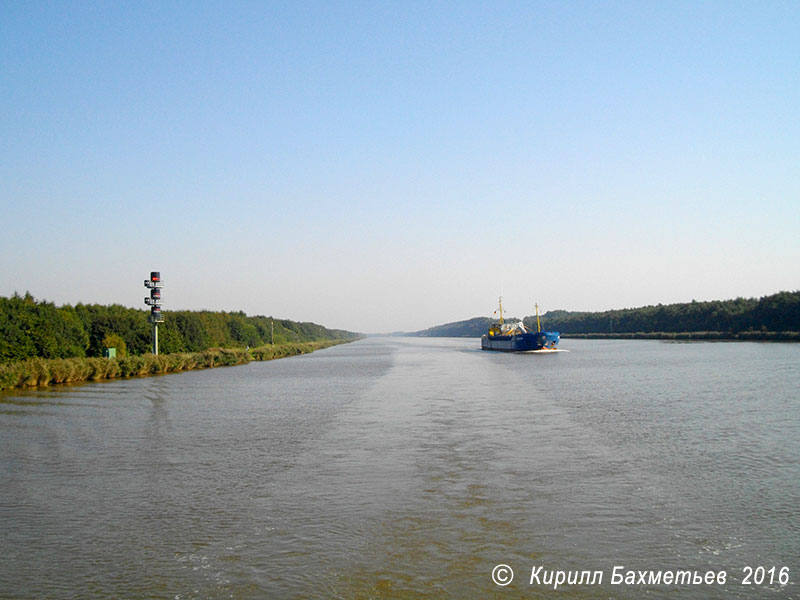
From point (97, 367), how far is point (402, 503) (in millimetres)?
33153

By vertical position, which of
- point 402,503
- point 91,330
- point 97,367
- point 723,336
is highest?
point 91,330

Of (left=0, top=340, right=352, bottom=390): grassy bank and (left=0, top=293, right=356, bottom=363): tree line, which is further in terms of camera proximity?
(left=0, top=293, right=356, bottom=363): tree line

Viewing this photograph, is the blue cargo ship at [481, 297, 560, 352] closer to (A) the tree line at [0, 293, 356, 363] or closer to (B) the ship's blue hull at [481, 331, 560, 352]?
(B) the ship's blue hull at [481, 331, 560, 352]

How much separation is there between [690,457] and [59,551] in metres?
11.2

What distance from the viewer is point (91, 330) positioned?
43.9m

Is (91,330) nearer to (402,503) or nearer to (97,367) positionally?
(97,367)

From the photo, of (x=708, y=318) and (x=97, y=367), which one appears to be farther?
(x=708, y=318)

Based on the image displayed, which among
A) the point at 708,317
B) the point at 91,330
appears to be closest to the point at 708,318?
the point at 708,317

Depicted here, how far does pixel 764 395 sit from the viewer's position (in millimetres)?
22969

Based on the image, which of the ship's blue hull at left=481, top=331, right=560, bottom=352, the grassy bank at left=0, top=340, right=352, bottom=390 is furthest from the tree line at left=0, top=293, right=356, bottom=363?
the ship's blue hull at left=481, top=331, right=560, bottom=352

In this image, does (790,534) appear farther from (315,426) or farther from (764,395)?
(764,395)

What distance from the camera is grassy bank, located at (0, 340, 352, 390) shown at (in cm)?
3086

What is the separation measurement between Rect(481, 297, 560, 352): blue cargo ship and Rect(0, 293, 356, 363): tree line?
3577cm

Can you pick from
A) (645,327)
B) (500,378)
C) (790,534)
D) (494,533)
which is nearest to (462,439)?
(494,533)
